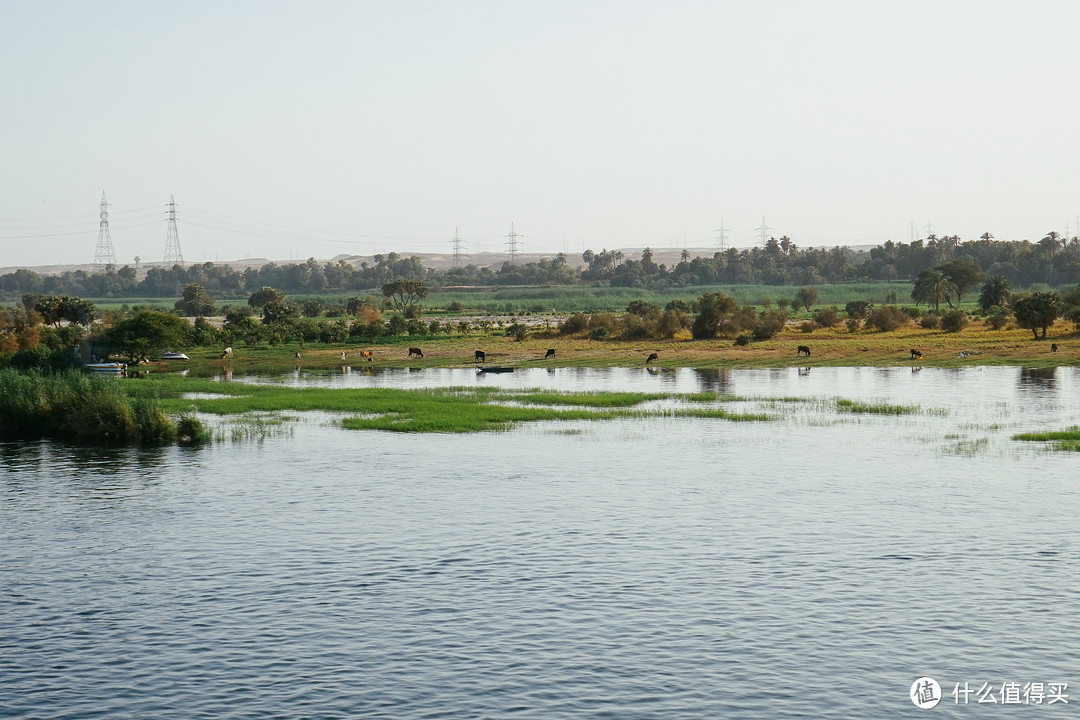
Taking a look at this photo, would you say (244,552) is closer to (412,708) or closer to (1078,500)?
(412,708)

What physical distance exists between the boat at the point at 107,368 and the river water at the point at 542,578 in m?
25.0

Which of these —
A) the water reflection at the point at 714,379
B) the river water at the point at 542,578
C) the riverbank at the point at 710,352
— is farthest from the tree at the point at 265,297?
the river water at the point at 542,578

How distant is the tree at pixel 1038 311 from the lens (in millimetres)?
86500

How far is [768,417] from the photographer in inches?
1919

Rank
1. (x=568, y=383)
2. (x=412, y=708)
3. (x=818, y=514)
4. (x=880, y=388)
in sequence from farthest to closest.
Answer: (x=568, y=383), (x=880, y=388), (x=818, y=514), (x=412, y=708)

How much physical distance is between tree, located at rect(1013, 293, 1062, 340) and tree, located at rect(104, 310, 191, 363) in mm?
62962

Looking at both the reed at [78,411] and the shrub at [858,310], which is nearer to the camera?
the reed at [78,411]

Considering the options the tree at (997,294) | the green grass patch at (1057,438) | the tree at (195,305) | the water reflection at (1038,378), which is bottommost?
the green grass patch at (1057,438)

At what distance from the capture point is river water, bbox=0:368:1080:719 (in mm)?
18781

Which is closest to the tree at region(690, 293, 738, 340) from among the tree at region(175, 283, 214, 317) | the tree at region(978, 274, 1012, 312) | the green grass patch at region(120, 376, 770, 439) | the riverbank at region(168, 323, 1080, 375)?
the riverbank at region(168, 323, 1080, 375)

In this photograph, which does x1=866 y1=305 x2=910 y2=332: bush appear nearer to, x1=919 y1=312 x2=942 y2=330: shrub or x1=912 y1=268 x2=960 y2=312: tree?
x1=919 y1=312 x2=942 y2=330: shrub

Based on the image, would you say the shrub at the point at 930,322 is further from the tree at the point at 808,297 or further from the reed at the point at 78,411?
the reed at the point at 78,411

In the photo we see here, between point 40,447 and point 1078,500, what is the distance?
35.9 meters

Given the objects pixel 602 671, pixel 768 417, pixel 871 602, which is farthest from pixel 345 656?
pixel 768 417
